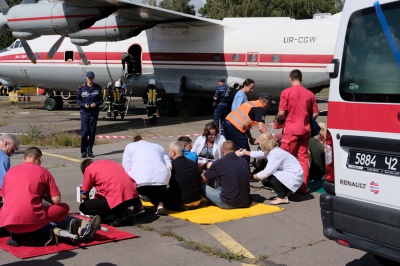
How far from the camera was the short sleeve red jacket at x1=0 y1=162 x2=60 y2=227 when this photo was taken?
20.1 ft

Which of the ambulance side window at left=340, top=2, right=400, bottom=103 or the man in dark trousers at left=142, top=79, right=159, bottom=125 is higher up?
the ambulance side window at left=340, top=2, right=400, bottom=103

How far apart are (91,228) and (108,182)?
3.02 ft

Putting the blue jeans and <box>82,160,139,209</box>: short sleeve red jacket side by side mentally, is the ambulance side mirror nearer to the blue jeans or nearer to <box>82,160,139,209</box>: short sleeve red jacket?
<box>82,160,139,209</box>: short sleeve red jacket

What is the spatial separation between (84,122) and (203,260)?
734cm

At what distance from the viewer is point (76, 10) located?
56.7 feet

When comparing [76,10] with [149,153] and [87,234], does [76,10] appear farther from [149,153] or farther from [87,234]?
[87,234]

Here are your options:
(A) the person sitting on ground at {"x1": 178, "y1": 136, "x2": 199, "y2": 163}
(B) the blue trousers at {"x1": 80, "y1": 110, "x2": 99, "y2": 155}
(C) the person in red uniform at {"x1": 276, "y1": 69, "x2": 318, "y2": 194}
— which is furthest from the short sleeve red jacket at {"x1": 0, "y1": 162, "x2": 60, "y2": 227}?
(B) the blue trousers at {"x1": 80, "y1": 110, "x2": 99, "y2": 155}

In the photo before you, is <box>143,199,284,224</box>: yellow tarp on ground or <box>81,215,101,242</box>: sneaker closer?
<box>81,215,101,242</box>: sneaker

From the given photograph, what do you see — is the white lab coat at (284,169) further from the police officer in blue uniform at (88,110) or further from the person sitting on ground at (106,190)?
the police officer in blue uniform at (88,110)

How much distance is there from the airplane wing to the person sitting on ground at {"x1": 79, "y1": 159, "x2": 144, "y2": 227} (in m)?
11.1

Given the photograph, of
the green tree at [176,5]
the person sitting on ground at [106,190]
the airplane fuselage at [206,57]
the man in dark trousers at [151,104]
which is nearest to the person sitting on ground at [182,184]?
the person sitting on ground at [106,190]

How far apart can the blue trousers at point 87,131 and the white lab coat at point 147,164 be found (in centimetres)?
481

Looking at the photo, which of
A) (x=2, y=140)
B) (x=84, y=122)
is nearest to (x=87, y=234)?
(x=2, y=140)

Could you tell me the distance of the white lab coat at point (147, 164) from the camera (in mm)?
7770
